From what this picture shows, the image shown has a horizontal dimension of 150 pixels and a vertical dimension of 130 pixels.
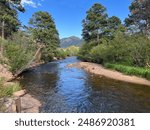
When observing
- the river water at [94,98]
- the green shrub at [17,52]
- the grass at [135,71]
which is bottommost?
the river water at [94,98]

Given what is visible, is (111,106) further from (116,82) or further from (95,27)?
(95,27)

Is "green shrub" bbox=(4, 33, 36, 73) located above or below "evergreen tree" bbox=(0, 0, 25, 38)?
below

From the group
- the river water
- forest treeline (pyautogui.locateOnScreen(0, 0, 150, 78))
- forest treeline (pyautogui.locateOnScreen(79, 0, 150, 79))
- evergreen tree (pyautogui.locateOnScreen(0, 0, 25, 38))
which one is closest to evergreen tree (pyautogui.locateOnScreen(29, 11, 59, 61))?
forest treeline (pyautogui.locateOnScreen(0, 0, 150, 78))

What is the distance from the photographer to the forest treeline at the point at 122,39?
35006 mm

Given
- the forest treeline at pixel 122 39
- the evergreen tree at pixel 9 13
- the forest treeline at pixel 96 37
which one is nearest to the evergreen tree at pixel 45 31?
the forest treeline at pixel 96 37

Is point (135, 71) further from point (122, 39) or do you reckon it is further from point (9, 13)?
point (9, 13)

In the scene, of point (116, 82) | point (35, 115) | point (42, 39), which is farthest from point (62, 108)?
point (42, 39)

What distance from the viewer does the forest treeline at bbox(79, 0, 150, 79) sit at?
35.0 metres

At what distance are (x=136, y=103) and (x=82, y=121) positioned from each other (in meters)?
12.5

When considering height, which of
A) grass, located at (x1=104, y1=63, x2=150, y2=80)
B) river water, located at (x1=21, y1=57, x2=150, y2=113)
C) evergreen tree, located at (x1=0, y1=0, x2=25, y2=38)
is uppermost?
evergreen tree, located at (x1=0, y1=0, x2=25, y2=38)

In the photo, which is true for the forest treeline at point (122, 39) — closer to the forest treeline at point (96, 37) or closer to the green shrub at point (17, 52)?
the forest treeline at point (96, 37)

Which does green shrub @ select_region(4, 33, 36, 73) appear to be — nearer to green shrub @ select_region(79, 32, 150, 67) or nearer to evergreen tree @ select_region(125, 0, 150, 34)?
green shrub @ select_region(79, 32, 150, 67)

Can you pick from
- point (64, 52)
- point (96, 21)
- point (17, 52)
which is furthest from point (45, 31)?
point (64, 52)

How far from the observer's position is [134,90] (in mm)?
24172
